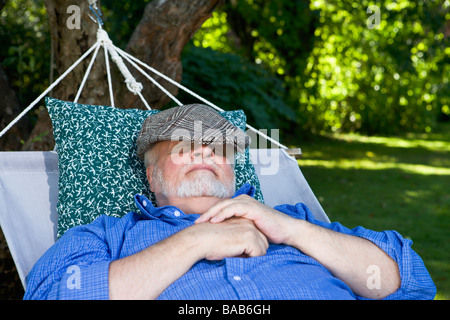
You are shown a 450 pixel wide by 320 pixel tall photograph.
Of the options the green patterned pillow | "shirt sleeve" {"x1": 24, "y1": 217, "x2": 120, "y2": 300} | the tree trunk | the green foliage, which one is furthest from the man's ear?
the green foliage

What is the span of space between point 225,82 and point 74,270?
392cm

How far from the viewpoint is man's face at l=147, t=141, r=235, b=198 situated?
199cm

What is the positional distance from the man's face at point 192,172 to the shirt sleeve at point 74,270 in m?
0.35

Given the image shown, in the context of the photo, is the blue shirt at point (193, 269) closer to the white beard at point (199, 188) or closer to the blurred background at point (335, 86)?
the white beard at point (199, 188)

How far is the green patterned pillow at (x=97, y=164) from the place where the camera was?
2195 millimetres

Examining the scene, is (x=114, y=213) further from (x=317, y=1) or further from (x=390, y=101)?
(x=390, y=101)

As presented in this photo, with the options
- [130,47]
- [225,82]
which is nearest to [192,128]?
[130,47]

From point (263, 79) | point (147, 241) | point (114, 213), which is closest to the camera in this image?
point (147, 241)

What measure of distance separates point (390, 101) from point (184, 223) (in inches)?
405

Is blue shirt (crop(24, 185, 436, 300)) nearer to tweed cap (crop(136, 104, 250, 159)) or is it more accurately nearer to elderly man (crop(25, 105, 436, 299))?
elderly man (crop(25, 105, 436, 299))

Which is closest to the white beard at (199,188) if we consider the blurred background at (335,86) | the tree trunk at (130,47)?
the tree trunk at (130,47)

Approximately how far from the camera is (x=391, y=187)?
21.3ft

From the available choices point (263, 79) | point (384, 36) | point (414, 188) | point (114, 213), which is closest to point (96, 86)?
point (114, 213)

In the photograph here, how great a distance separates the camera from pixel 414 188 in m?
6.47
